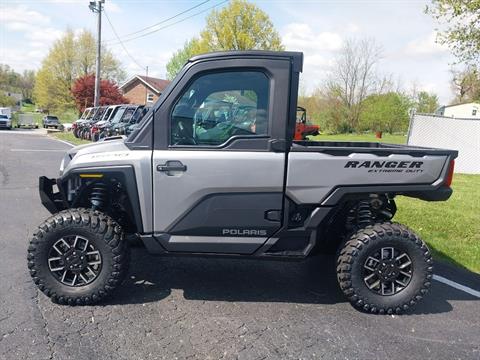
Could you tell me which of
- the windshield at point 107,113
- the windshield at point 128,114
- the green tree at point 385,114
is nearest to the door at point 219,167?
the windshield at point 128,114

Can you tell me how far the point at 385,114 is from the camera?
142 feet

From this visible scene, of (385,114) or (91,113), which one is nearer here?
(91,113)

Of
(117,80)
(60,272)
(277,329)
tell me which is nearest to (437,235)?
(277,329)

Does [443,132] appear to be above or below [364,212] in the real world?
above

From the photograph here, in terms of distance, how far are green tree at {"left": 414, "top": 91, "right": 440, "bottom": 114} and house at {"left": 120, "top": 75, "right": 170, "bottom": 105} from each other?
33.9m

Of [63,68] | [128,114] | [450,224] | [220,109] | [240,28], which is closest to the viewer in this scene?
[220,109]

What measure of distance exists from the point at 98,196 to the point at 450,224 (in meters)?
5.63

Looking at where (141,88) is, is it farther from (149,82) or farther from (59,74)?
(59,74)

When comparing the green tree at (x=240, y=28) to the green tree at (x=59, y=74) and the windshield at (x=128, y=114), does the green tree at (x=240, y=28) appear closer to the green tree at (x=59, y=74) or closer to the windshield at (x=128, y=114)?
the windshield at (x=128, y=114)

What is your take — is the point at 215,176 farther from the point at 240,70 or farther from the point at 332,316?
the point at 332,316

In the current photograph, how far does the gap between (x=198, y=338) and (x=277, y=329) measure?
0.64 meters

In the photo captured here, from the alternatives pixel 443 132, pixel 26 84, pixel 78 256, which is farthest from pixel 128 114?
pixel 26 84

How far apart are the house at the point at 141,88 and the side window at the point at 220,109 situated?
5384 centimetres

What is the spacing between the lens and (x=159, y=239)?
352 cm
